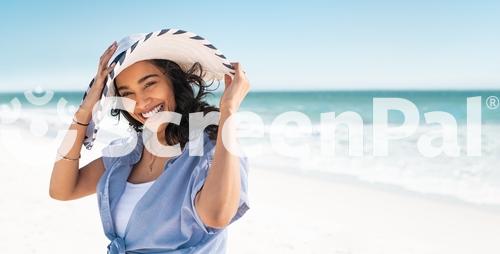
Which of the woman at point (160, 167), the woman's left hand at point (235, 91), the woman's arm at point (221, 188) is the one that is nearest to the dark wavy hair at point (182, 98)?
the woman at point (160, 167)

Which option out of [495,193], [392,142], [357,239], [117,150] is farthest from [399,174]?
[117,150]

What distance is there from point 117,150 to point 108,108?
0.16 m

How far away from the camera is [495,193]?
25.0ft

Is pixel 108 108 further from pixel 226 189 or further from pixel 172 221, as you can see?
pixel 226 189

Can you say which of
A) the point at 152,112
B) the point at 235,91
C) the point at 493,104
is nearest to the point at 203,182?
the point at 235,91

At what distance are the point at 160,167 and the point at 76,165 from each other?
40 centimetres

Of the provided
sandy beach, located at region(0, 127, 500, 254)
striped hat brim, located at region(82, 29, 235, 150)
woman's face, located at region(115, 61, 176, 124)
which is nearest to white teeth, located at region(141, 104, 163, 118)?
woman's face, located at region(115, 61, 176, 124)

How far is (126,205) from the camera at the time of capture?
1.83 m

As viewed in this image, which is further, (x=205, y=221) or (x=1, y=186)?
(x=1, y=186)

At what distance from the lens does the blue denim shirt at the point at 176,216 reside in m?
1.67

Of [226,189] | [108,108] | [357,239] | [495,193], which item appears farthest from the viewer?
[495,193]

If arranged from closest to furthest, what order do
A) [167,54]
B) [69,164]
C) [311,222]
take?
1. [167,54]
2. [69,164]
3. [311,222]

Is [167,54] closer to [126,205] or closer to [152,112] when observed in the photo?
[152,112]

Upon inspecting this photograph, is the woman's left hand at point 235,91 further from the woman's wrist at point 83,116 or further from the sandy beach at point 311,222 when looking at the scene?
the sandy beach at point 311,222
